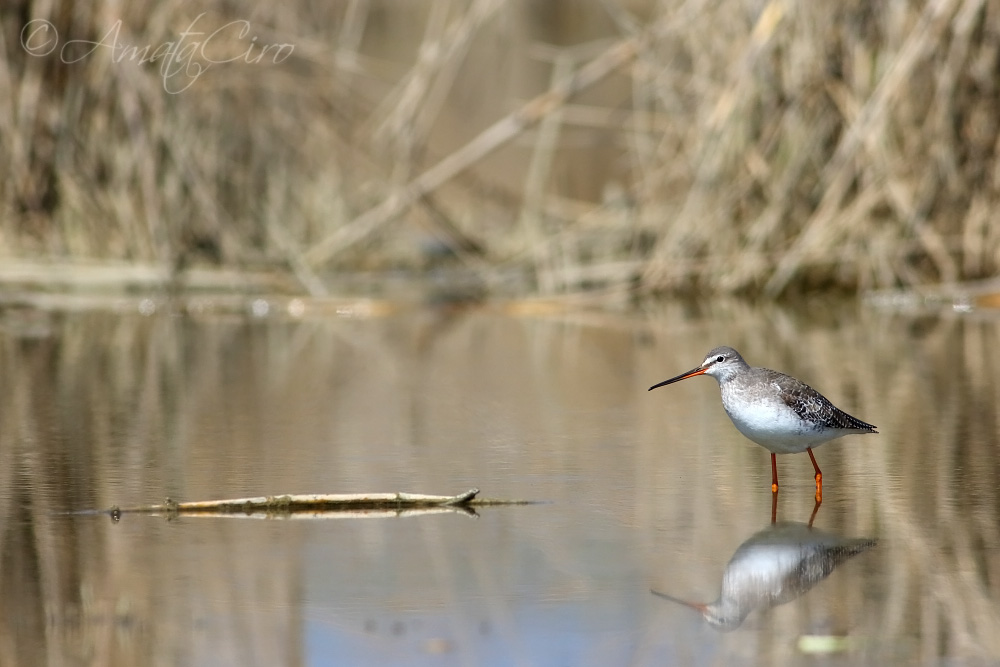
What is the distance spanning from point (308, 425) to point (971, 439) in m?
2.21

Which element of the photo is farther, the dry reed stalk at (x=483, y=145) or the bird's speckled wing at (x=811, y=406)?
the dry reed stalk at (x=483, y=145)

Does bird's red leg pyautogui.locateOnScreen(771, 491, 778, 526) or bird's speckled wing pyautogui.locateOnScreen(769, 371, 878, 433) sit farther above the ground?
bird's speckled wing pyautogui.locateOnScreen(769, 371, 878, 433)

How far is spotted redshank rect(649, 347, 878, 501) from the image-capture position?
4.15 meters

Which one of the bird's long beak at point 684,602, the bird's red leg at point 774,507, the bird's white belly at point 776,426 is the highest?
the bird's white belly at point 776,426

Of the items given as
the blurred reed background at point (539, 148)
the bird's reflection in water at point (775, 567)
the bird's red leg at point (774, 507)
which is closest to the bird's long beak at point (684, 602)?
the bird's reflection in water at point (775, 567)

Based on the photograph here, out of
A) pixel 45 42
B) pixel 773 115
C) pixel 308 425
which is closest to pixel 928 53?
pixel 773 115

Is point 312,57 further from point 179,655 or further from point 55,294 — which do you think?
point 179,655

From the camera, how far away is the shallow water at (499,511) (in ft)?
9.23

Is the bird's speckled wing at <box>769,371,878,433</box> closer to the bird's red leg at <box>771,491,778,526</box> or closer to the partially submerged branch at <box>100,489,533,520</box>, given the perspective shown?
the bird's red leg at <box>771,491,778,526</box>

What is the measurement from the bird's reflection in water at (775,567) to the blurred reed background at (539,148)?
4.62m

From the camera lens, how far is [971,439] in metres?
4.89

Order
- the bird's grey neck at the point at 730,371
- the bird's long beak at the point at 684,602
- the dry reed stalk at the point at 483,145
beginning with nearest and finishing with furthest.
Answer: the bird's long beak at the point at 684,602 → the bird's grey neck at the point at 730,371 → the dry reed stalk at the point at 483,145

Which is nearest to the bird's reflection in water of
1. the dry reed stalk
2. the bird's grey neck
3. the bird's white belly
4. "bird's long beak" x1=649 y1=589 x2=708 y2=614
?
"bird's long beak" x1=649 y1=589 x2=708 y2=614

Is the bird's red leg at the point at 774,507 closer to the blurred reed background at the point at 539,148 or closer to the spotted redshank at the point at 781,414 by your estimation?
the spotted redshank at the point at 781,414
